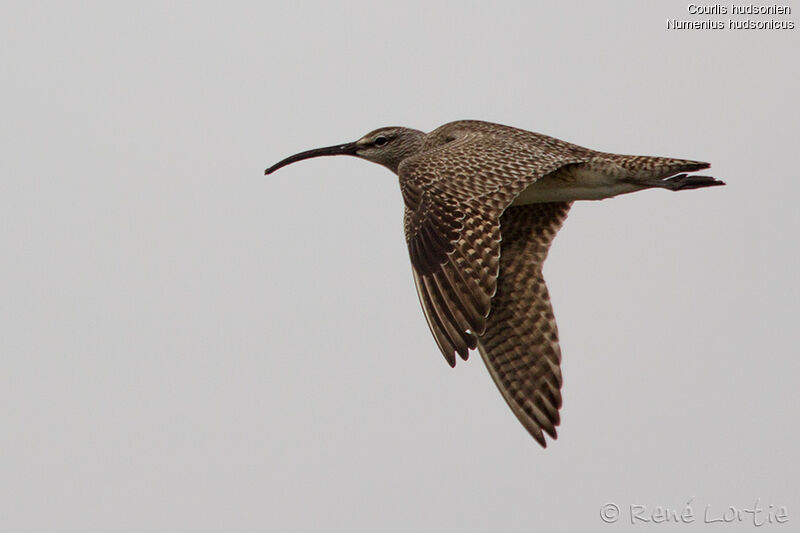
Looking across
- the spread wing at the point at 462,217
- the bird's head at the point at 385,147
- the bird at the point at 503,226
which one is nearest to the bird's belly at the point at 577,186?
the bird at the point at 503,226

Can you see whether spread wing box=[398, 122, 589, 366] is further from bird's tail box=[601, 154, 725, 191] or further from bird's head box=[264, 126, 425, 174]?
bird's head box=[264, 126, 425, 174]

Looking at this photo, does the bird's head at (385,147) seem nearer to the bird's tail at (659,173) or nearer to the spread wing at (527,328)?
the spread wing at (527,328)

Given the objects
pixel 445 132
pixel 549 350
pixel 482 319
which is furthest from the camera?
pixel 445 132

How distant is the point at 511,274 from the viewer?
79.3 feet

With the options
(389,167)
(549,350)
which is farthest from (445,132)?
(549,350)

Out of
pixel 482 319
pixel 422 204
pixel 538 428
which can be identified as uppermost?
pixel 422 204

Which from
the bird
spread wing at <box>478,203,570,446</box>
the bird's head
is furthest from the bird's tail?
the bird's head

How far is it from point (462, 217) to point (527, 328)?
2945mm

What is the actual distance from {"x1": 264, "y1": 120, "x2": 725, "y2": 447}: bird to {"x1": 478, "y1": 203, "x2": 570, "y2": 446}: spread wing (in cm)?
1

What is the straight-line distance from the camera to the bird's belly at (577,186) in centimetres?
2331

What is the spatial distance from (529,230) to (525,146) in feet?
5.23

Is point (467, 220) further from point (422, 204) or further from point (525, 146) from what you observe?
point (525, 146)

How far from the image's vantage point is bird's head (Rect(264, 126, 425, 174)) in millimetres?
26234

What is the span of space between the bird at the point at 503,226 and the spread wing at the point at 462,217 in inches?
0.5
